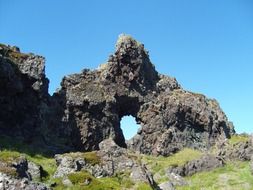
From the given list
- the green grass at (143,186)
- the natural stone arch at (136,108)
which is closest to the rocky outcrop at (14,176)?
the green grass at (143,186)

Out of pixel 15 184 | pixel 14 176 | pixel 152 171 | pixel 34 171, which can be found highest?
pixel 152 171

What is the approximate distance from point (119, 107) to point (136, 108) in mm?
3443

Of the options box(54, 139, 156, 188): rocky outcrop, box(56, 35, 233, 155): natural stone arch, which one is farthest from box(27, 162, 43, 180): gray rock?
box(56, 35, 233, 155): natural stone arch

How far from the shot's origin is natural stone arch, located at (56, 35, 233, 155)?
69125mm

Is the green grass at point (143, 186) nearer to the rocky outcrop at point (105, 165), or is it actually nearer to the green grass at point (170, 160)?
the rocky outcrop at point (105, 165)

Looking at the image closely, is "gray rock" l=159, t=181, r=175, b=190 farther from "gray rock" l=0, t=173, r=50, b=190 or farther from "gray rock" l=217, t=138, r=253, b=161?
"gray rock" l=217, t=138, r=253, b=161

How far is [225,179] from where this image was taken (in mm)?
52469

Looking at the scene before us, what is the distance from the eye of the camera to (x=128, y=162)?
37.2m

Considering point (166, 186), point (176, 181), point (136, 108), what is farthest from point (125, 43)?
point (166, 186)

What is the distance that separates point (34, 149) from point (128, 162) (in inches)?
744

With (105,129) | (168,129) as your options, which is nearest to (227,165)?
(168,129)

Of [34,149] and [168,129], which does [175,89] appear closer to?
[168,129]

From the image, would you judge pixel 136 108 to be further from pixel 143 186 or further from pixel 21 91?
pixel 143 186

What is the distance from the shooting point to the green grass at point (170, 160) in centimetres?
6005
